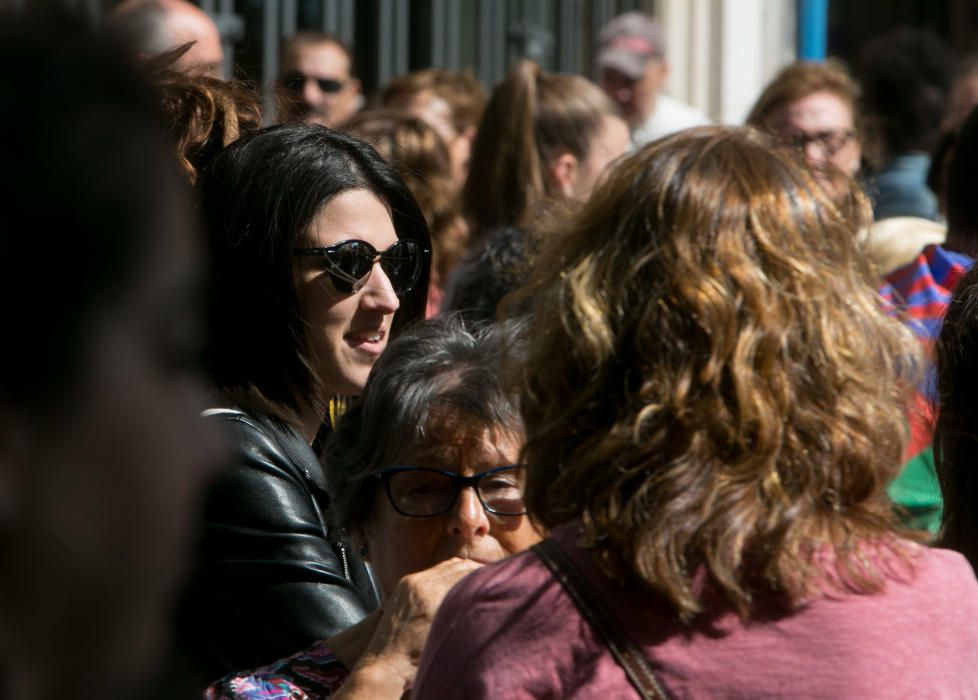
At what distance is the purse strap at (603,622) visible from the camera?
1.49 m

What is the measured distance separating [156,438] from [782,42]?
1155 centimetres

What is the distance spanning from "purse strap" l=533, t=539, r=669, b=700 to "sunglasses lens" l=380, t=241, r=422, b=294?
1.25 m

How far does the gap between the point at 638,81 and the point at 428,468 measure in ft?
17.5

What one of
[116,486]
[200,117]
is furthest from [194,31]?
[116,486]

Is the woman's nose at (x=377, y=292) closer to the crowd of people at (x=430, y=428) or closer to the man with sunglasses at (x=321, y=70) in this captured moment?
the crowd of people at (x=430, y=428)

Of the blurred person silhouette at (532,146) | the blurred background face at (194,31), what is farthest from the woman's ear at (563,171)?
the blurred background face at (194,31)

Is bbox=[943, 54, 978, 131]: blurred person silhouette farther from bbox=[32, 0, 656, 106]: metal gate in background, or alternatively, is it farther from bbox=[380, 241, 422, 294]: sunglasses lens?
Result: bbox=[380, 241, 422, 294]: sunglasses lens

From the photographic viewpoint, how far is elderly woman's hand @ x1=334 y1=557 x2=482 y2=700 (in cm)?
189

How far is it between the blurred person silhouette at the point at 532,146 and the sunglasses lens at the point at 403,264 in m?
1.89

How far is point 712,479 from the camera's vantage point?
61.2 inches

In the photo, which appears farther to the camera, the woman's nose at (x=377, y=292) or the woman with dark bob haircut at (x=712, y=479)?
the woman's nose at (x=377, y=292)

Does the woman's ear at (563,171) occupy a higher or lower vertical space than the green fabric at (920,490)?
higher

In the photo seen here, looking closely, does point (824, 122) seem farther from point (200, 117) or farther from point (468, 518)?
point (468, 518)

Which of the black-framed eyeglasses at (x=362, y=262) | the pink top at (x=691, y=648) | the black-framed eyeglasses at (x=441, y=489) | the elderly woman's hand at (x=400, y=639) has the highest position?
→ the black-framed eyeglasses at (x=362, y=262)
